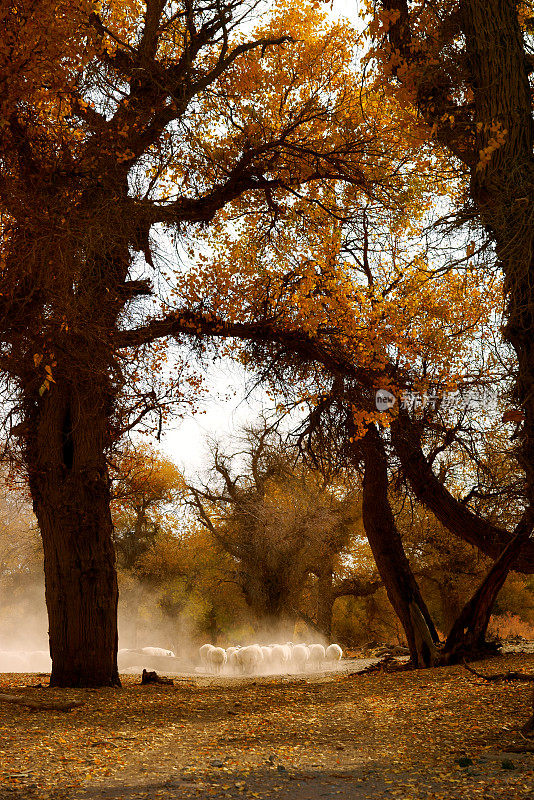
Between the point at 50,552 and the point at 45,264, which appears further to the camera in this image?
the point at 50,552

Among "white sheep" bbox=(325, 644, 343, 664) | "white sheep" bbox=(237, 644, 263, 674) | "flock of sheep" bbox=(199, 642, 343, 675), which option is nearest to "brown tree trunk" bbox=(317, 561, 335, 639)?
"flock of sheep" bbox=(199, 642, 343, 675)

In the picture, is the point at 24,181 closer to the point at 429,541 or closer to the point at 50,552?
the point at 50,552

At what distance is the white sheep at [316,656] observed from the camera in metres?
16.7

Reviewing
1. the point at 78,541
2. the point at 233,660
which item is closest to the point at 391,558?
the point at 78,541

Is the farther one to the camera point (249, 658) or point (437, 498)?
point (249, 658)

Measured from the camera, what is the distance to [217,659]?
17.2 meters

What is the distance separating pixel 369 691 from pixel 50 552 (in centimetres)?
455

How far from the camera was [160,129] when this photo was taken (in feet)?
28.1

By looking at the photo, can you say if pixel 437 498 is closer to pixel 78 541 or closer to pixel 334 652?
pixel 78 541

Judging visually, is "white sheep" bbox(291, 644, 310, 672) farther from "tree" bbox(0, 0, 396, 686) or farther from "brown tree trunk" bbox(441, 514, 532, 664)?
"tree" bbox(0, 0, 396, 686)

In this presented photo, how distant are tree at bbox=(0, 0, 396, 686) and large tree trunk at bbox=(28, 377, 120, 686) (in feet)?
0.08

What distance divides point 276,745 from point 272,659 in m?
12.7

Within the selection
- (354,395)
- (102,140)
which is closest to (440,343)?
(354,395)

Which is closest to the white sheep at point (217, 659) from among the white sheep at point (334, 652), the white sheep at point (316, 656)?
the white sheep at point (316, 656)
